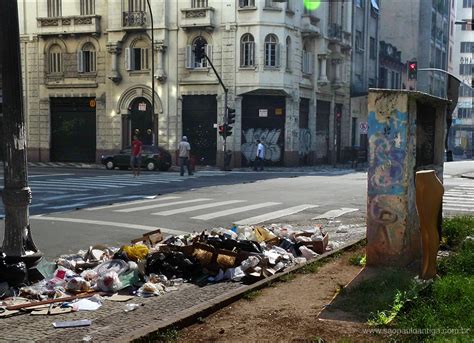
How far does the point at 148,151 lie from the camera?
1248 inches

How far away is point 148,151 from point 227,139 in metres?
5.68

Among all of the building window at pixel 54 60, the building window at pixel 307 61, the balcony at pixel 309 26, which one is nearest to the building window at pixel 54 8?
the building window at pixel 54 60

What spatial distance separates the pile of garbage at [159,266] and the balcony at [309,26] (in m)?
30.7

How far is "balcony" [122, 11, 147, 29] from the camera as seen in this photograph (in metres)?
35.9

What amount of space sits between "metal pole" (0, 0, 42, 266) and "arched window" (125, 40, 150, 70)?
3070cm

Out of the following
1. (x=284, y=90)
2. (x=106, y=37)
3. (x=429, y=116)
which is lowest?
(x=429, y=116)

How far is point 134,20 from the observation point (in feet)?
119

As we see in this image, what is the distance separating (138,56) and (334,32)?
46.9 ft

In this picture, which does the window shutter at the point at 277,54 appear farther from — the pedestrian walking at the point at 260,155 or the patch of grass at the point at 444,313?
the patch of grass at the point at 444,313

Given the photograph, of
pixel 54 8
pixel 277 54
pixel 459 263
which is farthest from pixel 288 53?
pixel 459 263

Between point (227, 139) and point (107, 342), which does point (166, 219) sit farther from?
point (227, 139)

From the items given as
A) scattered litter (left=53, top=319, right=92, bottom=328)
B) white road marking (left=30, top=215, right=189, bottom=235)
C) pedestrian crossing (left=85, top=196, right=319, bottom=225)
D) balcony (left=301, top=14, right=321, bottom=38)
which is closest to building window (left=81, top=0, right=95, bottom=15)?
balcony (left=301, top=14, right=321, bottom=38)

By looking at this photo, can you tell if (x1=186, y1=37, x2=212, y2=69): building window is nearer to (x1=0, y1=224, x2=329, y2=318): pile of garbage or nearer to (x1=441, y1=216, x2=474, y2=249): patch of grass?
(x1=441, y1=216, x2=474, y2=249): patch of grass

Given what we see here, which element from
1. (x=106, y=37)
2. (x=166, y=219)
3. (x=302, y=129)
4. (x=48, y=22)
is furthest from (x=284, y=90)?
(x=166, y=219)
